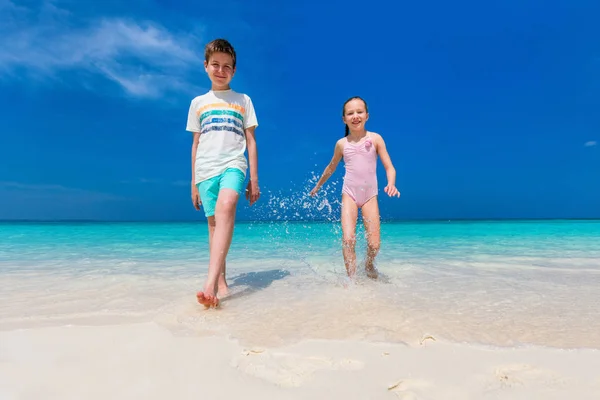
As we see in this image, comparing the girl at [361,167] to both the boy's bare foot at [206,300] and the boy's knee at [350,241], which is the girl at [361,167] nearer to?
the boy's knee at [350,241]

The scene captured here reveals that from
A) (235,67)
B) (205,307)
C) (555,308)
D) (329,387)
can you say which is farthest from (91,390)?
(555,308)

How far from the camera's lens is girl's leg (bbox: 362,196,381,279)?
402cm

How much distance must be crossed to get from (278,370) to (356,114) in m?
3.15

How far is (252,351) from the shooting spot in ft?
6.17

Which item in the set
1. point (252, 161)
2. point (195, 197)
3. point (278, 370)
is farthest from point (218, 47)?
point (278, 370)

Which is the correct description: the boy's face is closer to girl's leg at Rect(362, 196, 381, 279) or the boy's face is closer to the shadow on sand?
the shadow on sand

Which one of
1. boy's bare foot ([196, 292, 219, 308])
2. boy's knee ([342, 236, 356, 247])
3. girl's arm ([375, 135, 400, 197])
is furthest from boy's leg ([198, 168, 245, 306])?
girl's arm ([375, 135, 400, 197])

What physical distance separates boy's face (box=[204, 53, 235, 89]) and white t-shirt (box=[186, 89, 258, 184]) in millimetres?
77

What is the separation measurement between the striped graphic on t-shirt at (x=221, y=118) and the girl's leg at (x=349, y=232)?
57.8 inches

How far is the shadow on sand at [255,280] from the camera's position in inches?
131

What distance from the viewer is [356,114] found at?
14.0 ft

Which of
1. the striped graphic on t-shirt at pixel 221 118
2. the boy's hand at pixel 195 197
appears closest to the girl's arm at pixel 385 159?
the striped graphic on t-shirt at pixel 221 118

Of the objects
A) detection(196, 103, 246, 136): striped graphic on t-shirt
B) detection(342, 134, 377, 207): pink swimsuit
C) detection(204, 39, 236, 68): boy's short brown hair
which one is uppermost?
detection(204, 39, 236, 68): boy's short brown hair

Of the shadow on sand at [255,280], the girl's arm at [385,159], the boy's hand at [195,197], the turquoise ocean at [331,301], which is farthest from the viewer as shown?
the girl's arm at [385,159]
